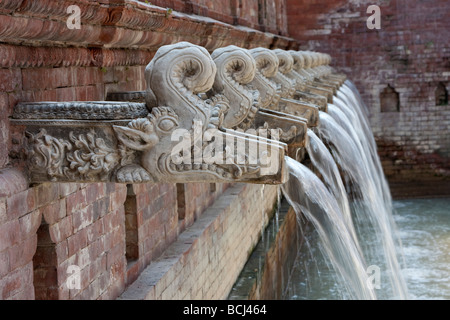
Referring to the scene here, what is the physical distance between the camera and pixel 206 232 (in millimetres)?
9039

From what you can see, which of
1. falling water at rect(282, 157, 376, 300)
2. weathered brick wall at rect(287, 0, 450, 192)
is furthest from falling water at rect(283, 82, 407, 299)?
weathered brick wall at rect(287, 0, 450, 192)

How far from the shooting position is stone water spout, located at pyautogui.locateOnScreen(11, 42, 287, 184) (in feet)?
14.1

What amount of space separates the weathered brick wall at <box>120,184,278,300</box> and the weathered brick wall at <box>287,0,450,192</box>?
8.60 metres

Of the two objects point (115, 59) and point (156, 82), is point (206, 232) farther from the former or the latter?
point (156, 82)

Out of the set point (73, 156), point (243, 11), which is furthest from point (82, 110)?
point (243, 11)

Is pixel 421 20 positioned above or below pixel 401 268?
above

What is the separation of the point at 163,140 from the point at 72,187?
125cm

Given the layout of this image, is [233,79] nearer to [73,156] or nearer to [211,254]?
[73,156]

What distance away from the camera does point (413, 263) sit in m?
14.2

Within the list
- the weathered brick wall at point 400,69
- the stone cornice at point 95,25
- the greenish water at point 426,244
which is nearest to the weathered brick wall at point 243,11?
the stone cornice at point 95,25

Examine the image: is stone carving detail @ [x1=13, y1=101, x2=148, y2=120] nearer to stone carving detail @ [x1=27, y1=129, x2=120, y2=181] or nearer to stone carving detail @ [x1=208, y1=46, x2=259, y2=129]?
stone carving detail @ [x1=27, y1=129, x2=120, y2=181]

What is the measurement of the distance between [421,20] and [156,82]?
1778 cm
